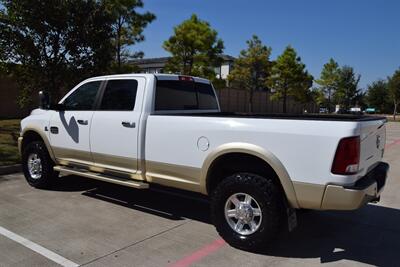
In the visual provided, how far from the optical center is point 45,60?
1237 cm

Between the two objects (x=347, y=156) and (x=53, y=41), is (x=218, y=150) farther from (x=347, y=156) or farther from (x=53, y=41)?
(x=53, y=41)

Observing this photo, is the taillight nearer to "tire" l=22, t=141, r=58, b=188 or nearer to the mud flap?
the mud flap

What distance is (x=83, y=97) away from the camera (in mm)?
6273

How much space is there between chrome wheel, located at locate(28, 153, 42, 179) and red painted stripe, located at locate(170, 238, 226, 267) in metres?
3.75

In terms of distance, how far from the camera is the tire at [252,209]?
13.6 ft

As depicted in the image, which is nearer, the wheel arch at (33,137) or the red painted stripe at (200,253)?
the red painted stripe at (200,253)

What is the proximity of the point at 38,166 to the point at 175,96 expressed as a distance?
2.90 metres

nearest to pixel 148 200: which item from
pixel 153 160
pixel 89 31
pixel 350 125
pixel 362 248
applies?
pixel 153 160

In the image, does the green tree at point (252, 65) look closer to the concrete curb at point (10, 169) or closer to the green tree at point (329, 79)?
the green tree at point (329, 79)

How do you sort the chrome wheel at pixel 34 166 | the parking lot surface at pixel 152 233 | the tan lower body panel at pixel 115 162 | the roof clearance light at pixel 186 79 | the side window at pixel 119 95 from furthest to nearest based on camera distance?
the chrome wheel at pixel 34 166, the roof clearance light at pixel 186 79, the side window at pixel 119 95, the tan lower body panel at pixel 115 162, the parking lot surface at pixel 152 233

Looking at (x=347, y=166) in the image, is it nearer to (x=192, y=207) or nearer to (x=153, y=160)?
(x=153, y=160)

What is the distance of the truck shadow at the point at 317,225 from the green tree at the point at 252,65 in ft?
109

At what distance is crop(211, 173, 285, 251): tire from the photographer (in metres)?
4.14

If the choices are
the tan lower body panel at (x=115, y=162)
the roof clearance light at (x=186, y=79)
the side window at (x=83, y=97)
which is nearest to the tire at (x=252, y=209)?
the tan lower body panel at (x=115, y=162)
